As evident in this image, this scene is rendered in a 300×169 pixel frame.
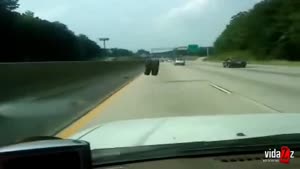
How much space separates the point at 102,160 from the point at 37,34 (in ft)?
330

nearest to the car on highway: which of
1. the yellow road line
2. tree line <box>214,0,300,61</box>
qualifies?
the yellow road line

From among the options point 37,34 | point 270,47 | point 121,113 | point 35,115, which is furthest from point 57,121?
point 270,47

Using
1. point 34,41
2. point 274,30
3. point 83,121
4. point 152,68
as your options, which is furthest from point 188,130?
point 274,30

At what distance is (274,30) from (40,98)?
134 meters

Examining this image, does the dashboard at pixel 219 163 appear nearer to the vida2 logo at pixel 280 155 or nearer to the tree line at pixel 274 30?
the vida2 logo at pixel 280 155

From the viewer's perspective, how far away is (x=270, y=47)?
5669 inches

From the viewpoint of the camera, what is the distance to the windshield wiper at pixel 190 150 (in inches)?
167

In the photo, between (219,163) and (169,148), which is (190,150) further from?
(219,163)

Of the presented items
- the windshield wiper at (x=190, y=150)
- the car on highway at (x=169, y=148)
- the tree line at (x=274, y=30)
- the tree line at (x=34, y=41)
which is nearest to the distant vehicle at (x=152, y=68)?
the tree line at (x=34, y=41)

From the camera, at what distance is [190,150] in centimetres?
442

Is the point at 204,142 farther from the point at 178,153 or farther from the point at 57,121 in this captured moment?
the point at 57,121

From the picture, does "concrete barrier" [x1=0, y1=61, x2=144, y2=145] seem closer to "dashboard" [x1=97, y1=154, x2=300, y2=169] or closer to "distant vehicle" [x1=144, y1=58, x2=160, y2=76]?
"dashboard" [x1=97, y1=154, x2=300, y2=169]

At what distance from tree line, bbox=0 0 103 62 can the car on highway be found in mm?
85821

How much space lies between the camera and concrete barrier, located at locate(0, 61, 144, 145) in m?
10.1
